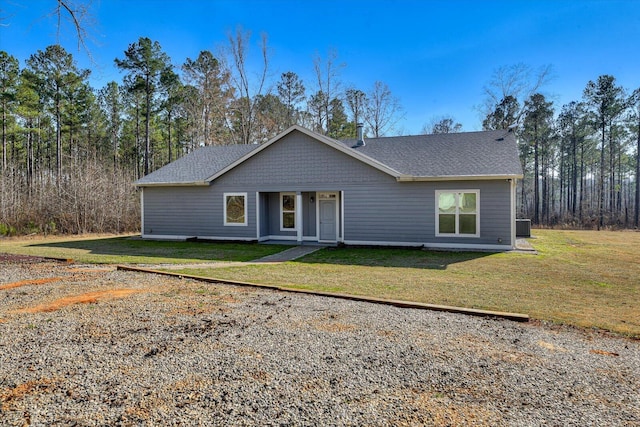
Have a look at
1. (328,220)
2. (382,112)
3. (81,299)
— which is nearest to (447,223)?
(328,220)

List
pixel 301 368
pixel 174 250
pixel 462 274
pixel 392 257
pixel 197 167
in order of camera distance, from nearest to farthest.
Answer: pixel 301 368 → pixel 462 274 → pixel 392 257 → pixel 174 250 → pixel 197 167

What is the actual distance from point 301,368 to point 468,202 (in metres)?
10.1

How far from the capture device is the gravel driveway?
8.61ft

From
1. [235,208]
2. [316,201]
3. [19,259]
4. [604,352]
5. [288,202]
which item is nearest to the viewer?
[604,352]

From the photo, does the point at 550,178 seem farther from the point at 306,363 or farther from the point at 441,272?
the point at 306,363

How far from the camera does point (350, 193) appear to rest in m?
13.2

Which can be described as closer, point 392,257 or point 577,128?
point 392,257

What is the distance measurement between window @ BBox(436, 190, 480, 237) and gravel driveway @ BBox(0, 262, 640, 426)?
7668mm

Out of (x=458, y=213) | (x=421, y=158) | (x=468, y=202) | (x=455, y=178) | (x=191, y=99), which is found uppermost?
(x=191, y=99)

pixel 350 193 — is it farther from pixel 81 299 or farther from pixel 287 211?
pixel 81 299

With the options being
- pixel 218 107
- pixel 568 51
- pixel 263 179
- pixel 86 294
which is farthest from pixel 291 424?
pixel 218 107

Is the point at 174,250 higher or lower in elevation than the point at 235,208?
lower

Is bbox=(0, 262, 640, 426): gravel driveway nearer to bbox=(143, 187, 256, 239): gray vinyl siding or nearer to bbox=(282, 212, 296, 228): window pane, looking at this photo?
bbox=(143, 187, 256, 239): gray vinyl siding

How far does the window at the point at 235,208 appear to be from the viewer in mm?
14547
